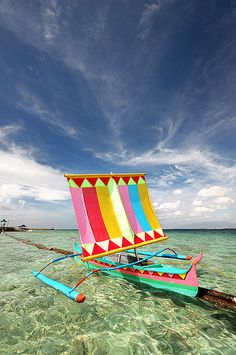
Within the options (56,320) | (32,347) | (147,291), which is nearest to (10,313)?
(56,320)

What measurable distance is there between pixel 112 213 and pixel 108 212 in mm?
264

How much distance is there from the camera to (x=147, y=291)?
9.88m

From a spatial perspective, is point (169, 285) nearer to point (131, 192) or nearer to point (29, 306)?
point (131, 192)

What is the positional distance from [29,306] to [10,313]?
30.8 inches

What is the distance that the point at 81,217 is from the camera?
958 cm

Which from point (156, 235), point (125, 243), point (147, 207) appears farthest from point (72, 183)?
point (156, 235)

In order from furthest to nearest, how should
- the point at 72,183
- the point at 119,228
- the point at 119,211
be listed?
the point at 119,211 < the point at 119,228 < the point at 72,183

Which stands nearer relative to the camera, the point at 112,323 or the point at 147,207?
the point at 112,323

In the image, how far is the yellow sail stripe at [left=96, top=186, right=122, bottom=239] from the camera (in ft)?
33.5

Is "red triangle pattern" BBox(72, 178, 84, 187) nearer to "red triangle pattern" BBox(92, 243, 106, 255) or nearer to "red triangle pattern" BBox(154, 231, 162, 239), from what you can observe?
"red triangle pattern" BBox(92, 243, 106, 255)

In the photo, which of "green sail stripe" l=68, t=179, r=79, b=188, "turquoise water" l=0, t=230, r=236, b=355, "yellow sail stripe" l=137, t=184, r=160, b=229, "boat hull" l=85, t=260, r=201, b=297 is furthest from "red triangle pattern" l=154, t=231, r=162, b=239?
"green sail stripe" l=68, t=179, r=79, b=188

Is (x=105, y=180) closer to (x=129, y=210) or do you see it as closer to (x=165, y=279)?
(x=129, y=210)

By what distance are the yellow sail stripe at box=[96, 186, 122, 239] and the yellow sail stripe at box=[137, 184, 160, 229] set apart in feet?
8.27

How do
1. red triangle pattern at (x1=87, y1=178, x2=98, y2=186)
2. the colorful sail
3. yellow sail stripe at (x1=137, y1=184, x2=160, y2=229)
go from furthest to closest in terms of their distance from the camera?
yellow sail stripe at (x1=137, y1=184, x2=160, y2=229) < red triangle pattern at (x1=87, y1=178, x2=98, y2=186) < the colorful sail
